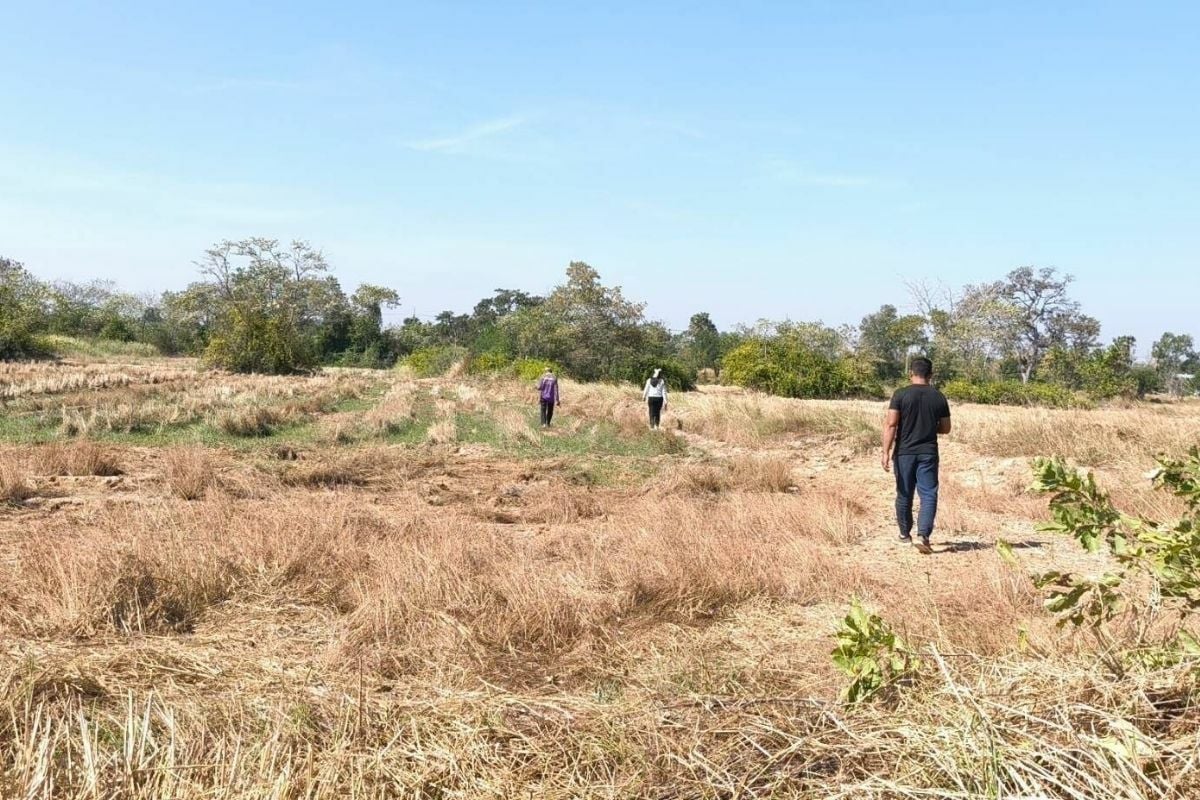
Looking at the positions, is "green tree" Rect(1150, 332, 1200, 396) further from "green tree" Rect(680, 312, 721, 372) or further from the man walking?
the man walking

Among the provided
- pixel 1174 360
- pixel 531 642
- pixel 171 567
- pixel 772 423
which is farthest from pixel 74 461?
pixel 1174 360

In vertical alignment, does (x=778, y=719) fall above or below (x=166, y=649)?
above

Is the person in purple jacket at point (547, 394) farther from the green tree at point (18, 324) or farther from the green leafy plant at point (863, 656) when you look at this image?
the green tree at point (18, 324)

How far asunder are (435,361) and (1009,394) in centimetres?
2989

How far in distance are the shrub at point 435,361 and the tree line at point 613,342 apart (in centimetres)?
14

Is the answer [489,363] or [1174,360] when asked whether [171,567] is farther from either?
[1174,360]

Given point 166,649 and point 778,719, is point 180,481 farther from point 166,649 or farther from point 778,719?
point 778,719

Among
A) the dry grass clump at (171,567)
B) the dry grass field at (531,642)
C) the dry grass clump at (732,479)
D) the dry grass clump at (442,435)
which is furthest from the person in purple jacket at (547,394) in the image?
the dry grass clump at (171,567)

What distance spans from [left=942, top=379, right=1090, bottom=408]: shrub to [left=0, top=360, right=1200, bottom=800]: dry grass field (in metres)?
23.1

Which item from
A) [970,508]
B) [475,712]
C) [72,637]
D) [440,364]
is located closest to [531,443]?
[970,508]

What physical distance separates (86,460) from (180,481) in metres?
2.18

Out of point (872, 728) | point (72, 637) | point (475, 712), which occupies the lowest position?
point (72, 637)

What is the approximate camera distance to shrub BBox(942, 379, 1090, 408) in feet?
102

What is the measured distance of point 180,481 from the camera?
334 inches
